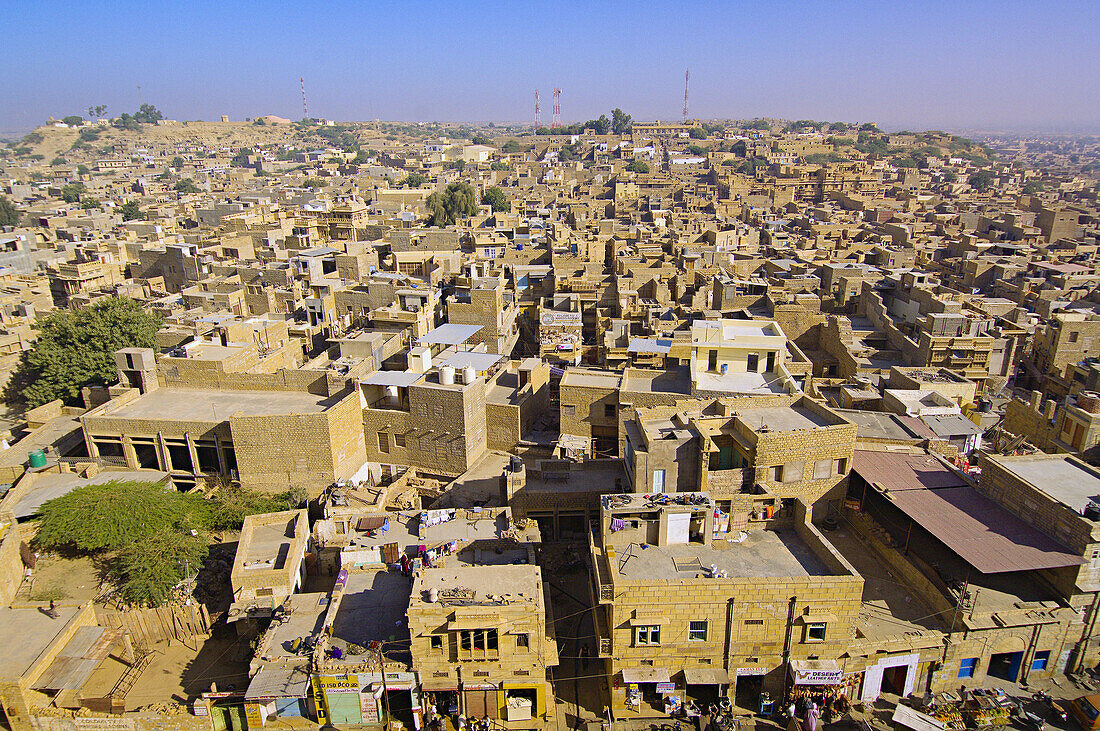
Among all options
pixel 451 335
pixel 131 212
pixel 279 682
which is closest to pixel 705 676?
pixel 279 682

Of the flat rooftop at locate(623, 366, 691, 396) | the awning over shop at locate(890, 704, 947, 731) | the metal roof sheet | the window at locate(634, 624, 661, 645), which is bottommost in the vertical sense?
the awning over shop at locate(890, 704, 947, 731)

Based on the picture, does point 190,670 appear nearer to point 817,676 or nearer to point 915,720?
point 817,676

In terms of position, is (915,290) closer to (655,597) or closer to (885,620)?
(885,620)

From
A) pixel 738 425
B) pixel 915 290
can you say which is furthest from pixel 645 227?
pixel 738 425

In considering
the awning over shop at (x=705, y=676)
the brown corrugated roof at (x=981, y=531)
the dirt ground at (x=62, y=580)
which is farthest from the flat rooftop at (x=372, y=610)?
the brown corrugated roof at (x=981, y=531)

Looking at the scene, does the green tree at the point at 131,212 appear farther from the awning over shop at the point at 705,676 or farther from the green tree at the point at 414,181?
the awning over shop at the point at 705,676

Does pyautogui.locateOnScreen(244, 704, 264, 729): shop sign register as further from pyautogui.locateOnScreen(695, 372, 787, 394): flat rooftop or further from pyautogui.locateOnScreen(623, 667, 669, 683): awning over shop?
pyautogui.locateOnScreen(695, 372, 787, 394): flat rooftop

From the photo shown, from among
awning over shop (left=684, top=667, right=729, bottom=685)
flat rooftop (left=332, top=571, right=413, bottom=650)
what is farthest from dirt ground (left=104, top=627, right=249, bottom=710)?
awning over shop (left=684, top=667, right=729, bottom=685)
